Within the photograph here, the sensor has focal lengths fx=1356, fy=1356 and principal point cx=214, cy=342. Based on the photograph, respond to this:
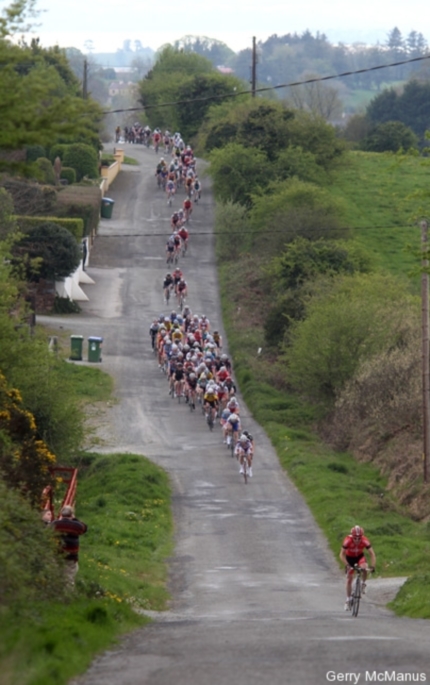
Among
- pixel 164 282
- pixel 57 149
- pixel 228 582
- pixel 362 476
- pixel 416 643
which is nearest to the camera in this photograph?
pixel 416 643

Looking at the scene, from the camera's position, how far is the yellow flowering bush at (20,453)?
733 inches

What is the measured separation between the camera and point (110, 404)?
129ft

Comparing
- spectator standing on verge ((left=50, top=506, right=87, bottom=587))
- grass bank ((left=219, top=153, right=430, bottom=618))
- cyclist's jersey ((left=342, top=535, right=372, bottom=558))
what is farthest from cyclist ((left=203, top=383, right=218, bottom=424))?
spectator standing on verge ((left=50, top=506, right=87, bottom=587))

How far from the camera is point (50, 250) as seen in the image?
50812 millimetres

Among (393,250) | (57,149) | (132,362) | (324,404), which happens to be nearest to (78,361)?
(132,362)

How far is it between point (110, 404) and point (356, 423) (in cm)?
719

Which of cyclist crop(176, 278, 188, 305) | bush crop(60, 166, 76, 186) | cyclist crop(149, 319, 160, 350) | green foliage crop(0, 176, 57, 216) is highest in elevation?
bush crop(60, 166, 76, 186)

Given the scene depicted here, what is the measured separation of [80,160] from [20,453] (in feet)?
183

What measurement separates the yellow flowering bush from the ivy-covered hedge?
32172 mm

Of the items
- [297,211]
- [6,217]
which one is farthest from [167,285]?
[297,211]

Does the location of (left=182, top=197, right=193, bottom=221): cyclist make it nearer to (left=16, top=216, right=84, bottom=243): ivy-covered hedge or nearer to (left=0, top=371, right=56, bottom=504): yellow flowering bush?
(left=16, top=216, right=84, bottom=243): ivy-covered hedge

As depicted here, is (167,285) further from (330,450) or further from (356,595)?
(356,595)

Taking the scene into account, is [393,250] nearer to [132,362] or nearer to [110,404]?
[132,362]

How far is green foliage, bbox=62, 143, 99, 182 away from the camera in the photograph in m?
74.0
